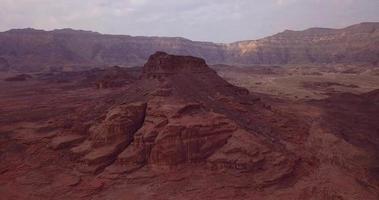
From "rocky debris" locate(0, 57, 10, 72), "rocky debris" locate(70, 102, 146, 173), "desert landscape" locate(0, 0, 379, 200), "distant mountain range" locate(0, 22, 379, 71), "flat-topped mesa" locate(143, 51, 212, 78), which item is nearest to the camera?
"desert landscape" locate(0, 0, 379, 200)

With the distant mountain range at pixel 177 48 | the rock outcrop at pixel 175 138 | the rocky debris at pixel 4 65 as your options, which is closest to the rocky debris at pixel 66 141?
the rock outcrop at pixel 175 138

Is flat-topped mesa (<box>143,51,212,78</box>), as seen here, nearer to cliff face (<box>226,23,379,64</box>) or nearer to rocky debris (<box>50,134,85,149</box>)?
rocky debris (<box>50,134,85,149</box>)

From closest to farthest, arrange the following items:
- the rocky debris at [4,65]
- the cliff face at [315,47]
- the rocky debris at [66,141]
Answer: the rocky debris at [66,141] < the rocky debris at [4,65] < the cliff face at [315,47]

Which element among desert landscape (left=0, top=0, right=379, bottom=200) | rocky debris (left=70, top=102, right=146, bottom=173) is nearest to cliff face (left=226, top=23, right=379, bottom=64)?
desert landscape (left=0, top=0, right=379, bottom=200)

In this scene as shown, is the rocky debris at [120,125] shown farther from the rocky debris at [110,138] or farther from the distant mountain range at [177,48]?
the distant mountain range at [177,48]

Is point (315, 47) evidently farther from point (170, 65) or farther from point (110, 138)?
point (110, 138)
